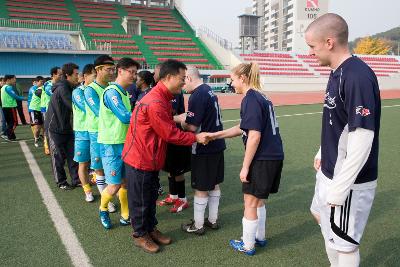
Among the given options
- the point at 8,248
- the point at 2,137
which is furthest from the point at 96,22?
the point at 8,248

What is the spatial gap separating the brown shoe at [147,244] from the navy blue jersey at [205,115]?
1070 millimetres

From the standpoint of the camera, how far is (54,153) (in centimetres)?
583

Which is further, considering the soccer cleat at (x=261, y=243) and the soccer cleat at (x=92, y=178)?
the soccer cleat at (x=92, y=178)

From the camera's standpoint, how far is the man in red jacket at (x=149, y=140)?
10.7ft

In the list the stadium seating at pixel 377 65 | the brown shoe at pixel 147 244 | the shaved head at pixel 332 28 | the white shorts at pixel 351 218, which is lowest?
the brown shoe at pixel 147 244

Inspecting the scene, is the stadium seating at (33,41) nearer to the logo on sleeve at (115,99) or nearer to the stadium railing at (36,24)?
the stadium railing at (36,24)

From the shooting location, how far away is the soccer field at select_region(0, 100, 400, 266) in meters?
3.36

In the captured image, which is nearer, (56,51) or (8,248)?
(8,248)

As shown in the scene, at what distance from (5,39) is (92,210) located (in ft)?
96.0

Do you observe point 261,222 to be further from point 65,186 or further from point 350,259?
point 65,186

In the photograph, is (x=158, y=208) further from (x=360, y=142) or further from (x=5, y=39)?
(x=5, y=39)

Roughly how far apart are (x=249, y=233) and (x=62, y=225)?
2360 millimetres

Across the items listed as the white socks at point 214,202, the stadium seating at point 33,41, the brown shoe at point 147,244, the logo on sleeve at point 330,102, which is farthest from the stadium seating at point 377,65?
the logo on sleeve at point 330,102

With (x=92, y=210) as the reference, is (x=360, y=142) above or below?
above
